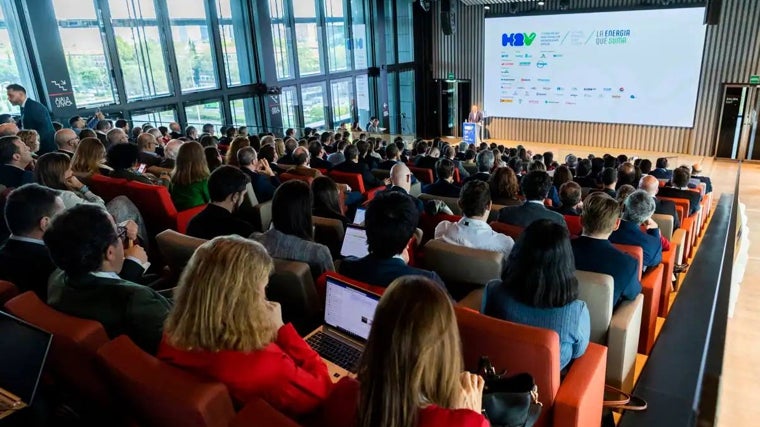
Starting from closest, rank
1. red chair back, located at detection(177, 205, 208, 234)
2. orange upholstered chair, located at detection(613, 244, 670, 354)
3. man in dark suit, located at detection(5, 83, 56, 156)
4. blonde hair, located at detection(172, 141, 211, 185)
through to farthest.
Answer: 1. orange upholstered chair, located at detection(613, 244, 670, 354)
2. red chair back, located at detection(177, 205, 208, 234)
3. blonde hair, located at detection(172, 141, 211, 185)
4. man in dark suit, located at detection(5, 83, 56, 156)

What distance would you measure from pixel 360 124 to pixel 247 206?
36.3 ft

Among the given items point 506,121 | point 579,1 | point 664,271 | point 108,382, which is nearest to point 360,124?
point 506,121

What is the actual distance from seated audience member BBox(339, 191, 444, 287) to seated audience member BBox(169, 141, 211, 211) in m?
2.52

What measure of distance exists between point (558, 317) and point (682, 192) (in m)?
4.66

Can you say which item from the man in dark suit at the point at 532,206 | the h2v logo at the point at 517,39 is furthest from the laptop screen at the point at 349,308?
the h2v logo at the point at 517,39

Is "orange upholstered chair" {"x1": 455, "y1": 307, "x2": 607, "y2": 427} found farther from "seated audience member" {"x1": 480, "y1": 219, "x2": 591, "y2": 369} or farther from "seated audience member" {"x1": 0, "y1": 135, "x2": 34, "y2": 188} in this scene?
"seated audience member" {"x1": 0, "y1": 135, "x2": 34, "y2": 188}

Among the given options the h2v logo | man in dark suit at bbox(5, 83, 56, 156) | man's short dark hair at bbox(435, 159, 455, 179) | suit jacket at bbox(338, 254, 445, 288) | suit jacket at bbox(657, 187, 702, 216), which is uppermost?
the h2v logo

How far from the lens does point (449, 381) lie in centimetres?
129

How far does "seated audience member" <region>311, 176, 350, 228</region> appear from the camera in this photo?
3.91 meters

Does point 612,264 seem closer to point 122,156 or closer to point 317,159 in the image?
point 122,156

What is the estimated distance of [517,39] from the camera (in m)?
14.2

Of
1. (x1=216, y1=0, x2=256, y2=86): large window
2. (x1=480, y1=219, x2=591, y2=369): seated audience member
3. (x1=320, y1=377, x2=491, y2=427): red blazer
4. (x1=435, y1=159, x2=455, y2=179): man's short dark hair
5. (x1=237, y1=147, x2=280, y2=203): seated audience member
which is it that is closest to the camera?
(x1=320, y1=377, x2=491, y2=427): red blazer

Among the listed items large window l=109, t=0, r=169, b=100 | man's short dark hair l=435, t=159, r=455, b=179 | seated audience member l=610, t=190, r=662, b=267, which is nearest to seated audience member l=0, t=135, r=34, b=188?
man's short dark hair l=435, t=159, r=455, b=179

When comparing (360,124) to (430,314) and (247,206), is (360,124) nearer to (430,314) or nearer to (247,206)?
(247,206)
